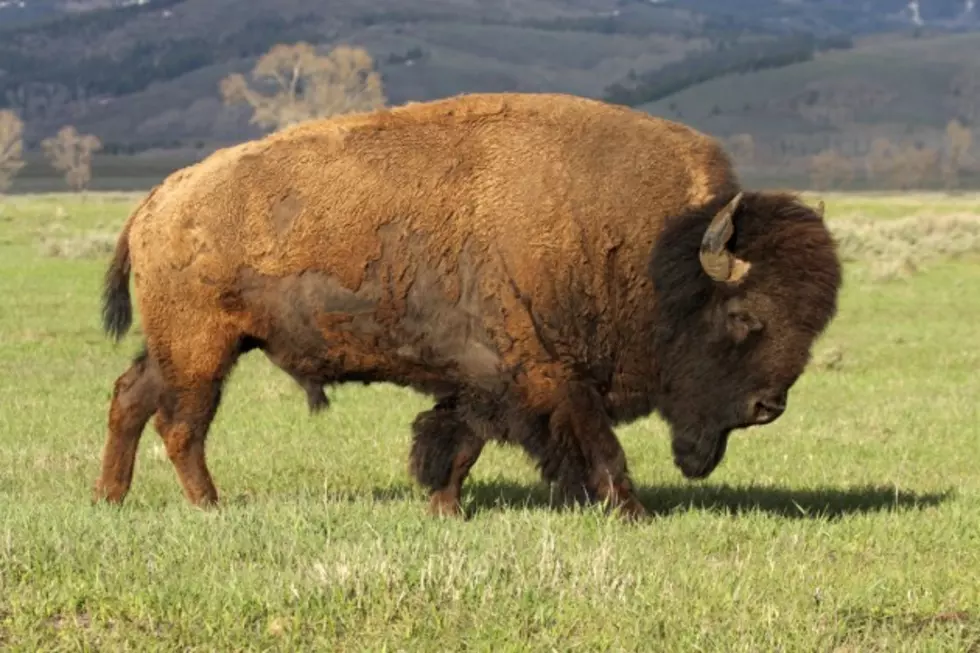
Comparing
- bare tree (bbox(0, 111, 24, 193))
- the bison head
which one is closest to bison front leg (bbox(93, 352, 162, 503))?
the bison head

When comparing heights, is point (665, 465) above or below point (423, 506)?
below

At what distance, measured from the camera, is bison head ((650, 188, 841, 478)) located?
7.31 m

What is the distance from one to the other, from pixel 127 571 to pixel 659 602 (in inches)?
74.0

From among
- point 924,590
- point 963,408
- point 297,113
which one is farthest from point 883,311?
point 297,113

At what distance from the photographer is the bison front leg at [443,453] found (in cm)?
766

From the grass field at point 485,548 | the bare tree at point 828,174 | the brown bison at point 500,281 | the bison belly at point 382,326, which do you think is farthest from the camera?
the bare tree at point 828,174

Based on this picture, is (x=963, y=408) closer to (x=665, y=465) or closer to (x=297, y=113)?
(x=665, y=465)

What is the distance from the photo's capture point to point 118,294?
8.36 metres

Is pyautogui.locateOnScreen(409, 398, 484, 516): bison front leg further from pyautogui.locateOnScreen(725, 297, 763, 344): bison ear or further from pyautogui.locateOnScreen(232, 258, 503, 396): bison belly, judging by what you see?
pyautogui.locateOnScreen(725, 297, 763, 344): bison ear

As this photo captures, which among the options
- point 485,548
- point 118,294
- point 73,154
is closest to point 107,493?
point 118,294

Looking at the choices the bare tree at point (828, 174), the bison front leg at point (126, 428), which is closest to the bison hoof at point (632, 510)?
the bison front leg at point (126, 428)

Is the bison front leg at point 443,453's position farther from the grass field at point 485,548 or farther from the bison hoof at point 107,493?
the bison hoof at point 107,493

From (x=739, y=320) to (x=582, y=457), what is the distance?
105 centimetres

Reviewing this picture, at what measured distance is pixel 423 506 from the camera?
7.64 m
